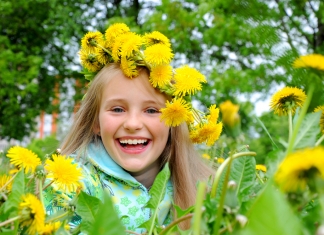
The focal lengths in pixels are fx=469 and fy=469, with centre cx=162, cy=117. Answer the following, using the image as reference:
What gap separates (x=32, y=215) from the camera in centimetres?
44

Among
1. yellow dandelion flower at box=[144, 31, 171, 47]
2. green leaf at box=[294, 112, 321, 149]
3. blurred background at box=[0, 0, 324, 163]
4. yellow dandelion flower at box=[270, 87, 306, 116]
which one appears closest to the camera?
green leaf at box=[294, 112, 321, 149]

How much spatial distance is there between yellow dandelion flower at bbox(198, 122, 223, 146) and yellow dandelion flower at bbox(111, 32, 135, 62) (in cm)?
34

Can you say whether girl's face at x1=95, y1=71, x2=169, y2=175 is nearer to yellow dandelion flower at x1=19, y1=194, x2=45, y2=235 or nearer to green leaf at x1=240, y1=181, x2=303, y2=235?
yellow dandelion flower at x1=19, y1=194, x2=45, y2=235

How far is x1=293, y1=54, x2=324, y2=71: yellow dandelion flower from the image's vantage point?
1.06ft

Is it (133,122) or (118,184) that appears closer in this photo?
(133,122)

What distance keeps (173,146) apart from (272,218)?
4.41 ft

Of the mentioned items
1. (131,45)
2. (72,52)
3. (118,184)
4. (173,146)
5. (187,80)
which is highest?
(72,52)

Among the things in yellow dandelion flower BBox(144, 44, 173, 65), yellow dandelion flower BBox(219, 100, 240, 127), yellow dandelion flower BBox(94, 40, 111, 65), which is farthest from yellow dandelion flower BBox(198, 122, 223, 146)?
yellow dandelion flower BBox(219, 100, 240, 127)

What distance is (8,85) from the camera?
9.31 metres

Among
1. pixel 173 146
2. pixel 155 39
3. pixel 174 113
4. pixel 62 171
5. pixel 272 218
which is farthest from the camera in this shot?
pixel 173 146

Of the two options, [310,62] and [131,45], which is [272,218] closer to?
[310,62]

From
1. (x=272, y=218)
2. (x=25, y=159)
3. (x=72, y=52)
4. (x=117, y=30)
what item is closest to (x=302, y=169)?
(x=272, y=218)

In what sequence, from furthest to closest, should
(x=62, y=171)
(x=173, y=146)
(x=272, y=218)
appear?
(x=173, y=146) < (x=62, y=171) < (x=272, y=218)

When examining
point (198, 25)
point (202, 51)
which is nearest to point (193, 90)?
point (198, 25)
